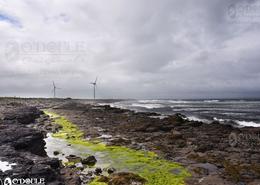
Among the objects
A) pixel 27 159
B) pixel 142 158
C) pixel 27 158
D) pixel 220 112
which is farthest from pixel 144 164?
pixel 220 112

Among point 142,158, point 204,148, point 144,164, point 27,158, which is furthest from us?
point 204,148

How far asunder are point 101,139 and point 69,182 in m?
16.5

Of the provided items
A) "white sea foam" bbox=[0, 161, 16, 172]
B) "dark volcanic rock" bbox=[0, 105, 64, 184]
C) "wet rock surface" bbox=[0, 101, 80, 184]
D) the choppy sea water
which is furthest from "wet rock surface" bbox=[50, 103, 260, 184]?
the choppy sea water

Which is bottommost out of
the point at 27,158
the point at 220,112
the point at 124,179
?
the point at 124,179

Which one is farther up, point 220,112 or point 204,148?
point 220,112

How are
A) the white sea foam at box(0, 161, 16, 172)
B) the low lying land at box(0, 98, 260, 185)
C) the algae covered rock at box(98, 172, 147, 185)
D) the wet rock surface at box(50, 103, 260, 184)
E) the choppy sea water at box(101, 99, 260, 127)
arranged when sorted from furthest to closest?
the choppy sea water at box(101, 99, 260, 127), the wet rock surface at box(50, 103, 260, 184), the algae covered rock at box(98, 172, 147, 185), the low lying land at box(0, 98, 260, 185), the white sea foam at box(0, 161, 16, 172)

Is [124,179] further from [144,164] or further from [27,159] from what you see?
[27,159]

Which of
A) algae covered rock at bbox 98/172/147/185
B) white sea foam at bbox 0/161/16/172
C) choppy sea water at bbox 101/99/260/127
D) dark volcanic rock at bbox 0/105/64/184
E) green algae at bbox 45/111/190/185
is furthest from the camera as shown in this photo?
choppy sea water at bbox 101/99/260/127

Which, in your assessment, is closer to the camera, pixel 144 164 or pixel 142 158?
pixel 144 164

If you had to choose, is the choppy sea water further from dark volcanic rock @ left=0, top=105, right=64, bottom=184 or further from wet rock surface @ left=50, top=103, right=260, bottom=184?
dark volcanic rock @ left=0, top=105, right=64, bottom=184

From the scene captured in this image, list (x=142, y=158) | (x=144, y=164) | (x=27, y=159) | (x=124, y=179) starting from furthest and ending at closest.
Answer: (x=142, y=158)
(x=144, y=164)
(x=124, y=179)
(x=27, y=159)

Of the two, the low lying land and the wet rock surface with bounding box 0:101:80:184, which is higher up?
the wet rock surface with bounding box 0:101:80:184

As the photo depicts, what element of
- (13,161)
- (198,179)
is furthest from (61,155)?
(198,179)

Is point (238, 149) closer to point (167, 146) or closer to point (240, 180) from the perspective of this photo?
point (167, 146)
